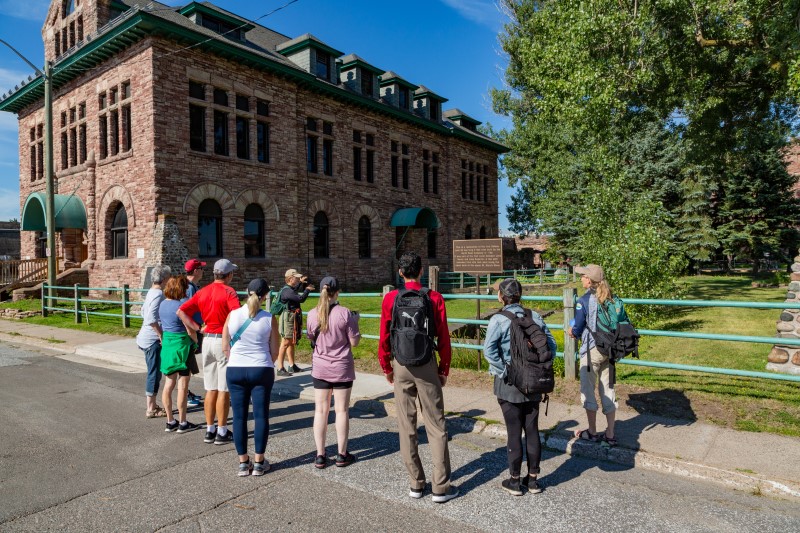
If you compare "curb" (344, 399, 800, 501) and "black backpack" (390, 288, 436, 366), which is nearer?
"black backpack" (390, 288, 436, 366)

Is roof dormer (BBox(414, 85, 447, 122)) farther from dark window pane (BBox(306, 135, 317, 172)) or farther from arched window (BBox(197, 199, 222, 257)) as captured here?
arched window (BBox(197, 199, 222, 257))

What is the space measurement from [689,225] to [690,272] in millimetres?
7408

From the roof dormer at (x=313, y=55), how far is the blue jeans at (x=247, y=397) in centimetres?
2197

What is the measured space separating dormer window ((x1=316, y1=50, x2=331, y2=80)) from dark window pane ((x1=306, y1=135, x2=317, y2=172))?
350 cm

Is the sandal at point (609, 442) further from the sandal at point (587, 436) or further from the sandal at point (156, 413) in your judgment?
the sandal at point (156, 413)

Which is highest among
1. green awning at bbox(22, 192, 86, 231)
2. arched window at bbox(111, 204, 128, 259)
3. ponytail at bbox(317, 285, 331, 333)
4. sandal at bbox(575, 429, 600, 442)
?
green awning at bbox(22, 192, 86, 231)

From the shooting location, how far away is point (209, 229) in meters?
19.6

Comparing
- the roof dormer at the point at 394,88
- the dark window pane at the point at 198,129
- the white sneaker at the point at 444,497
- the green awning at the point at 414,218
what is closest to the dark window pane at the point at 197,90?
the dark window pane at the point at 198,129

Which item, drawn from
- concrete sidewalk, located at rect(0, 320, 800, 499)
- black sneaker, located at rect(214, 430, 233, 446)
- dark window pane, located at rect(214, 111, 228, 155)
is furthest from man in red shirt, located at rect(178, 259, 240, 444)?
dark window pane, located at rect(214, 111, 228, 155)

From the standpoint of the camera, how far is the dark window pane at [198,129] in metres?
19.3

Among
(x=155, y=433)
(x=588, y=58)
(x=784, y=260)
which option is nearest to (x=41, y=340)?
(x=155, y=433)

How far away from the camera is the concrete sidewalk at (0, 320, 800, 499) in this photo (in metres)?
4.46

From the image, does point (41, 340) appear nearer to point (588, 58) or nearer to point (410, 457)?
point (410, 457)

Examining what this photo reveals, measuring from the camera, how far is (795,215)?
107 ft
